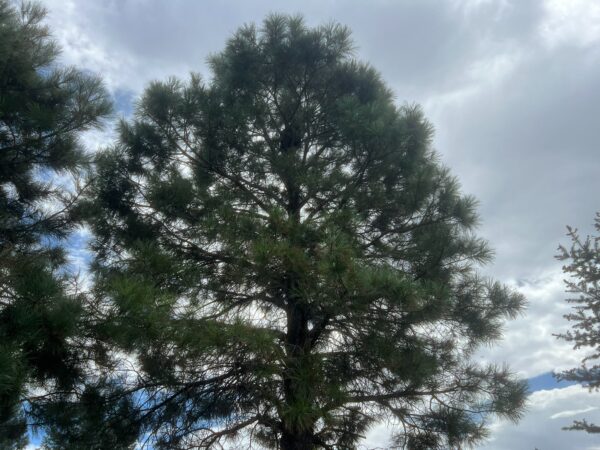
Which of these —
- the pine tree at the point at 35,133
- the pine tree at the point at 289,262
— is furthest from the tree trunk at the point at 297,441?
the pine tree at the point at 35,133

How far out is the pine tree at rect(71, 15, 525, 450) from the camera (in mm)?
4660

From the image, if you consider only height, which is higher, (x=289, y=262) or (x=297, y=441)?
(x=289, y=262)

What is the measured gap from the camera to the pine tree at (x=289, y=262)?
4.66m

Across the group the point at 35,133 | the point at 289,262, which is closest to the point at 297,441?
the point at 289,262

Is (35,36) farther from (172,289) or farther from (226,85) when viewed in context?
(172,289)

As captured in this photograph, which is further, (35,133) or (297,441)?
(35,133)

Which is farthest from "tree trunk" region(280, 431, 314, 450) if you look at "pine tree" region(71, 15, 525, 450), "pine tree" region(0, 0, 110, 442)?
"pine tree" region(0, 0, 110, 442)

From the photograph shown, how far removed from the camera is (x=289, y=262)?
196 inches

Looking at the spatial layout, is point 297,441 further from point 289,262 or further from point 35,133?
point 35,133

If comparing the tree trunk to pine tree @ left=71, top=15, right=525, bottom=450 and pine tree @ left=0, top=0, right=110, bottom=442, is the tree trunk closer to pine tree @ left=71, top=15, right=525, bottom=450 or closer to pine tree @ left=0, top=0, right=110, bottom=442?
pine tree @ left=71, top=15, right=525, bottom=450

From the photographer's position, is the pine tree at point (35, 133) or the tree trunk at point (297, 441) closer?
the tree trunk at point (297, 441)

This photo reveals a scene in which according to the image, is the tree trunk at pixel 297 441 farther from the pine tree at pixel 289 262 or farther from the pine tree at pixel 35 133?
the pine tree at pixel 35 133

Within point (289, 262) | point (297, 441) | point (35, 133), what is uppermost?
point (35, 133)

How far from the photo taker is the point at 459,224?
21.7 ft
